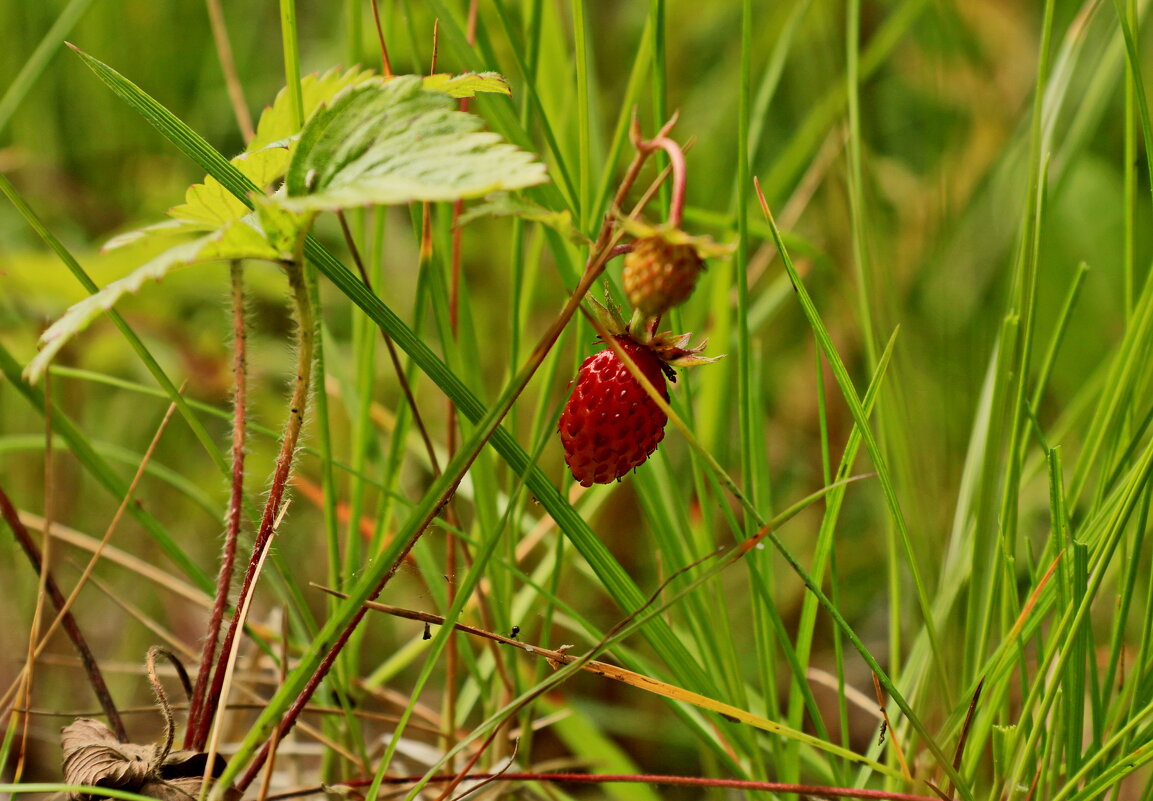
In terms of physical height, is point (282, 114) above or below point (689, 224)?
above

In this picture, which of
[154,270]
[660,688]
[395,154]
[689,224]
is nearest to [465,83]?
[395,154]

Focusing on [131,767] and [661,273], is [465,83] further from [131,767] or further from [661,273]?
[131,767]

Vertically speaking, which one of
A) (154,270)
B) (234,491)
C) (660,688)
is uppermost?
(154,270)

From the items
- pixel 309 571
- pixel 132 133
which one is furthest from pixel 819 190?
pixel 132 133

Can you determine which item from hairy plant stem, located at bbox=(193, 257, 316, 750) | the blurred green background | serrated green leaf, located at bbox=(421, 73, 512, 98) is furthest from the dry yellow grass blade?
the blurred green background

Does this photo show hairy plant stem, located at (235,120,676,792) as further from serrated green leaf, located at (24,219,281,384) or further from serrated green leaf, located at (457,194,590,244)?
serrated green leaf, located at (24,219,281,384)

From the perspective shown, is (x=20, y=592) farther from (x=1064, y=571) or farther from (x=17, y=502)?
(x=1064, y=571)

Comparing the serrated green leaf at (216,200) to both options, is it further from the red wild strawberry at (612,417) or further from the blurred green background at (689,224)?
the blurred green background at (689,224)
